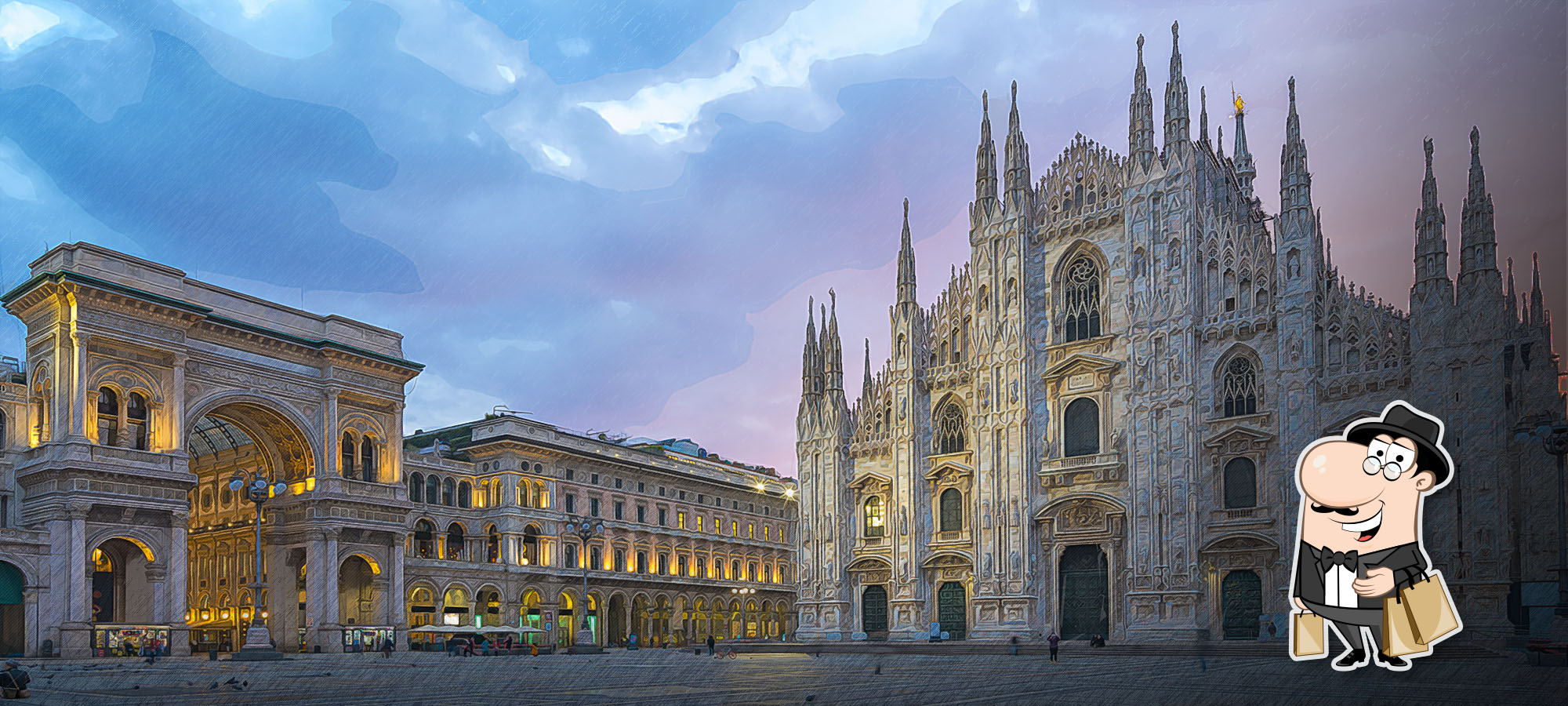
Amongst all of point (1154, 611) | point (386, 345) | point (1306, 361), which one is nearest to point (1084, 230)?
point (1306, 361)

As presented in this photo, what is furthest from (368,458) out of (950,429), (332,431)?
(950,429)

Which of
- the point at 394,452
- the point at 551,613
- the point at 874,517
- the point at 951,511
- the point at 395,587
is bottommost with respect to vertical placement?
the point at 551,613

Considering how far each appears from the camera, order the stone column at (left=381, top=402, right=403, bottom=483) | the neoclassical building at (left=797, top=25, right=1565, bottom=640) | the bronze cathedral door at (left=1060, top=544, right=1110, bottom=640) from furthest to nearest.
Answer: the stone column at (left=381, top=402, right=403, bottom=483) < the bronze cathedral door at (left=1060, top=544, right=1110, bottom=640) < the neoclassical building at (left=797, top=25, right=1565, bottom=640)

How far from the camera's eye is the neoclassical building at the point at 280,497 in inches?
1815

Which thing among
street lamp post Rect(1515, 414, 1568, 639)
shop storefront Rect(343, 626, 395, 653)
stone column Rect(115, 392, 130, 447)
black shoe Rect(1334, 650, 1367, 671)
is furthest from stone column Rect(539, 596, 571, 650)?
black shoe Rect(1334, 650, 1367, 671)

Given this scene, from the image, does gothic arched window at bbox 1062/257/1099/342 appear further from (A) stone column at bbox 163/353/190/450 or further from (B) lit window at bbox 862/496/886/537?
(A) stone column at bbox 163/353/190/450

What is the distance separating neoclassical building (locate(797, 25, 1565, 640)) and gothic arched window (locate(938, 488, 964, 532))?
108 millimetres

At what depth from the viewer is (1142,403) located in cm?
4503

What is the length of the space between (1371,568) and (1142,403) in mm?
31891

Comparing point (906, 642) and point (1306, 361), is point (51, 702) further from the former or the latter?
point (1306, 361)

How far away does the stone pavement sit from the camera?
767 inches

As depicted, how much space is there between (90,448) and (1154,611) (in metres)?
39.8

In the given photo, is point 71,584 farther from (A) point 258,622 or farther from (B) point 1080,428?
(B) point 1080,428

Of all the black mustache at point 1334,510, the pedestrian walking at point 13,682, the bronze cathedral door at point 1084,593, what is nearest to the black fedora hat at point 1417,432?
the black mustache at point 1334,510
